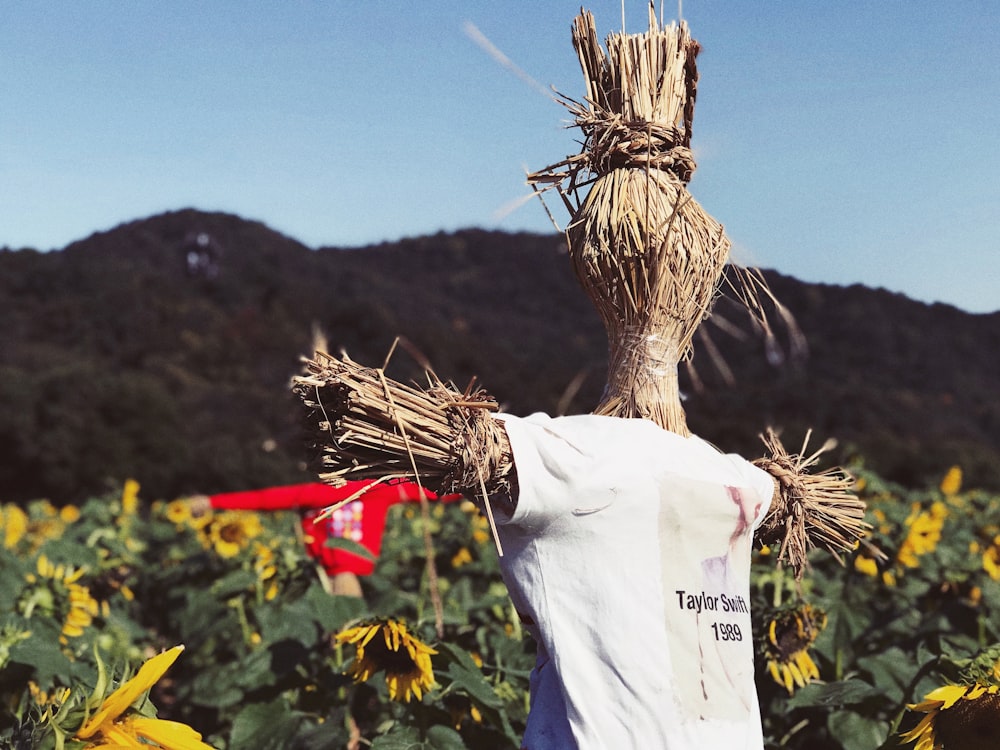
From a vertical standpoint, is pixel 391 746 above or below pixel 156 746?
below

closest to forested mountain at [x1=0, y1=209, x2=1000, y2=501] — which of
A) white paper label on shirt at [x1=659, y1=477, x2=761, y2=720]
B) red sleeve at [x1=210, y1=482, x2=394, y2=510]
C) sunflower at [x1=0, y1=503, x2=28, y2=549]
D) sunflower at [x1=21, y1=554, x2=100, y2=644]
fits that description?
sunflower at [x1=0, y1=503, x2=28, y2=549]

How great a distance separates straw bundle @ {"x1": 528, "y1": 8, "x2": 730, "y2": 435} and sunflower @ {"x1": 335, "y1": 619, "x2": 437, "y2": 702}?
617mm

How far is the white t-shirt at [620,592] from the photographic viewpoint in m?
1.39

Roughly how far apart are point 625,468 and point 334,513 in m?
2.04

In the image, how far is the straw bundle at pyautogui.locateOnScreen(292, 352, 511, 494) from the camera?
1269mm

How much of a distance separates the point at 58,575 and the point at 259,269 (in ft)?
101

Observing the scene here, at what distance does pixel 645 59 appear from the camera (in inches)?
64.7

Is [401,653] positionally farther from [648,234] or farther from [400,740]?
[648,234]

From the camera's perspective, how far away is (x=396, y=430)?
4.24 ft

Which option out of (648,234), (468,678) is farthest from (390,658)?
(648,234)

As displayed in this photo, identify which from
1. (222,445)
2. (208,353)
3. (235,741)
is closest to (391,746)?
(235,741)

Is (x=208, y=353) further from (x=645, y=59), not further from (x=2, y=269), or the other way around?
(x=645, y=59)

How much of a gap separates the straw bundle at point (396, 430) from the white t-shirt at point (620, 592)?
53mm

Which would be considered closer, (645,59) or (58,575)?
(645,59)
